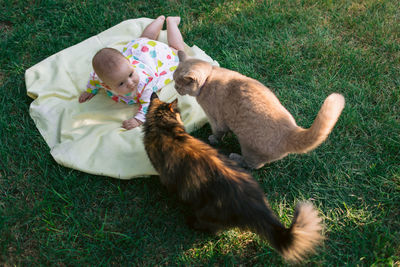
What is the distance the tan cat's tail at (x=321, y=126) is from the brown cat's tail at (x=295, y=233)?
437 mm

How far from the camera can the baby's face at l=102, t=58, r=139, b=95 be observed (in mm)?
2740

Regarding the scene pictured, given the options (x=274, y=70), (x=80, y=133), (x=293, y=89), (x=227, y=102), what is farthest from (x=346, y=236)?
(x=80, y=133)

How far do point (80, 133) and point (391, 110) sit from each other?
3219 millimetres

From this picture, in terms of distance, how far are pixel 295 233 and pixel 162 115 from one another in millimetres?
1293

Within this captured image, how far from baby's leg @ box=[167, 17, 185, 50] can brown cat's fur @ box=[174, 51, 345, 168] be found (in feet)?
2.90

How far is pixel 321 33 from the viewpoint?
3.66 metres

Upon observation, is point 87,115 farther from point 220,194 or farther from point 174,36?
point 220,194

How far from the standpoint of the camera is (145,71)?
3.04 m

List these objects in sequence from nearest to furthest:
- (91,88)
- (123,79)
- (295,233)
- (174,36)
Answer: (295,233) < (123,79) < (91,88) < (174,36)

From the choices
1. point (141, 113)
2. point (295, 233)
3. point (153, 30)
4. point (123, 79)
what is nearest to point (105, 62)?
point (123, 79)

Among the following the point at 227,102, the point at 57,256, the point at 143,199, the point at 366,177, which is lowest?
the point at 57,256

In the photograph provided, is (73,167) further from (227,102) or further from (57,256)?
(227,102)

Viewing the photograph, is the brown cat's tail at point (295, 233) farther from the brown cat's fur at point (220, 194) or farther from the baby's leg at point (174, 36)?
the baby's leg at point (174, 36)

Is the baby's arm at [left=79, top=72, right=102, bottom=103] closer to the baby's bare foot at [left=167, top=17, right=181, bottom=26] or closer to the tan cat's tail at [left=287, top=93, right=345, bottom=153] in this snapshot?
the baby's bare foot at [left=167, top=17, right=181, bottom=26]
